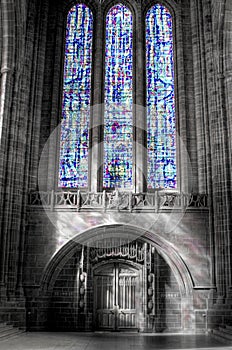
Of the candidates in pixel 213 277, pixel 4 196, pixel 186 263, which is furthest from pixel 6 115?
pixel 213 277

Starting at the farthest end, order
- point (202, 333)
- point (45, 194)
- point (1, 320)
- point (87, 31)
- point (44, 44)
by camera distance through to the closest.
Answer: point (87, 31) → point (44, 44) → point (45, 194) → point (202, 333) → point (1, 320)

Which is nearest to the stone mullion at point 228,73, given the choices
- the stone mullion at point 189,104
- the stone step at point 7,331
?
the stone mullion at point 189,104

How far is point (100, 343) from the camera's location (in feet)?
33.2

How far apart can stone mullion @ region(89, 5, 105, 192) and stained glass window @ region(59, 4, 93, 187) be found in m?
0.23

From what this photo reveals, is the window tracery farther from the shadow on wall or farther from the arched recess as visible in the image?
the shadow on wall

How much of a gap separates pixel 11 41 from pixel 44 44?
2086 mm

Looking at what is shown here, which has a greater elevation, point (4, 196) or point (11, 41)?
point (11, 41)

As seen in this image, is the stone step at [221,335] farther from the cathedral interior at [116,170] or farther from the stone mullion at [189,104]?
the stone mullion at [189,104]

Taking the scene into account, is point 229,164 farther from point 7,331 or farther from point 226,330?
point 7,331

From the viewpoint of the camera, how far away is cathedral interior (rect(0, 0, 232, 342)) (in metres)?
13.2

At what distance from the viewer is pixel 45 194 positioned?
1398 centimetres

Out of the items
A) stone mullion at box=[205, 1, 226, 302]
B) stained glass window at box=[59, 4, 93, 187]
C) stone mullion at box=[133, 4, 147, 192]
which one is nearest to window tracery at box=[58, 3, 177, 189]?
stained glass window at box=[59, 4, 93, 187]

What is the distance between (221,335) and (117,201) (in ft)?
16.0

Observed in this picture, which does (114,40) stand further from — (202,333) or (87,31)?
(202,333)
